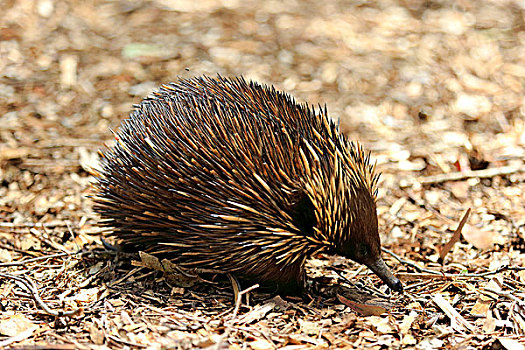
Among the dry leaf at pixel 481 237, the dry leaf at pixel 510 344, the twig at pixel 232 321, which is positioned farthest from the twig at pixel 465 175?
the twig at pixel 232 321

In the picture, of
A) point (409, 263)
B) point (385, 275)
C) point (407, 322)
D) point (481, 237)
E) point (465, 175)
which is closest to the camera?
point (407, 322)

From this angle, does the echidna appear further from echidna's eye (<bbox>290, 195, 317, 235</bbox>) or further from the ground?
the ground

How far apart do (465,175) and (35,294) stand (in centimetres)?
401

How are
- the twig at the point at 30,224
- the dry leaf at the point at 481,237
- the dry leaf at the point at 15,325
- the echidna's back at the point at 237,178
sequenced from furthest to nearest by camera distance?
the twig at the point at 30,224 < the dry leaf at the point at 481,237 < the echidna's back at the point at 237,178 < the dry leaf at the point at 15,325

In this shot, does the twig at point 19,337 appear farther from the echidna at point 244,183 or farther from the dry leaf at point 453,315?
the dry leaf at point 453,315

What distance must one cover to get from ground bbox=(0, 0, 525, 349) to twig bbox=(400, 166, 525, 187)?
0.02m

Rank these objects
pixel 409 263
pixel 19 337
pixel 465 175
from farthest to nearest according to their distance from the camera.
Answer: pixel 465 175
pixel 409 263
pixel 19 337

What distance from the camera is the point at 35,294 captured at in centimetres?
415

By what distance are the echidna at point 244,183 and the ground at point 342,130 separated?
380mm

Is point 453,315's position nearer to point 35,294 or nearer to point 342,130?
point 35,294

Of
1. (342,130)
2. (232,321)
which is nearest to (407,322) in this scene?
(232,321)

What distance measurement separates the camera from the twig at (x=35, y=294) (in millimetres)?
3941

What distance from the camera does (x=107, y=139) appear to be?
265 inches

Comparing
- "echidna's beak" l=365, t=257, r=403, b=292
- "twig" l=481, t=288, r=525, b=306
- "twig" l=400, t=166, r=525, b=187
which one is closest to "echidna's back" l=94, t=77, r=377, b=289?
"echidna's beak" l=365, t=257, r=403, b=292
